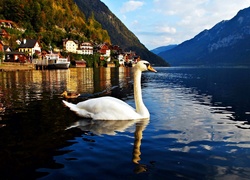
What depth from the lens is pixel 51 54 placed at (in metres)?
113

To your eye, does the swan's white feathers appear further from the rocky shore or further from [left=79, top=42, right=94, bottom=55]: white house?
[left=79, top=42, right=94, bottom=55]: white house

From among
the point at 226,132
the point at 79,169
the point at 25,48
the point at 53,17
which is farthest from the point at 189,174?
the point at 53,17

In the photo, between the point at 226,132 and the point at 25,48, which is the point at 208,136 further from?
the point at 25,48

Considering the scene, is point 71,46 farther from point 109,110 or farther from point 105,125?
point 105,125

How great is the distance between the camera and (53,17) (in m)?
164

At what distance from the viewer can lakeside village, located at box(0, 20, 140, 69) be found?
94.3 meters

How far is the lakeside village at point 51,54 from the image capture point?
309ft

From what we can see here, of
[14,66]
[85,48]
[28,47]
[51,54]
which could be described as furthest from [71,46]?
[14,66]

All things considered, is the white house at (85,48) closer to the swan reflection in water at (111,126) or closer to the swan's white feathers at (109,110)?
the swan's white feathers at (109,110)

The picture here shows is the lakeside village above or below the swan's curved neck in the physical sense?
above

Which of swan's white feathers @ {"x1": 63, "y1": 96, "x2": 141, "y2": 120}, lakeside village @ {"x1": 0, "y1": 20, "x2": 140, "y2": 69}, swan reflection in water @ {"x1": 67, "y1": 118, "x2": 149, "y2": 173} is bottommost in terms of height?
swan reflection in water @ {"x1": 67, "y1": 118, "x2": 149, "y2": 173}

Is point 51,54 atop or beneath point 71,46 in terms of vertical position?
beneath

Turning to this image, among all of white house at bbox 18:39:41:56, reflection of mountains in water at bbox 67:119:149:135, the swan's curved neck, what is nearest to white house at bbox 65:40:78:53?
white house at bbox 18:39:41:56

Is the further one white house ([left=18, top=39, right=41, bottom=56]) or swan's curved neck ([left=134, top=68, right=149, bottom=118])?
white house ([left=18, top=39, right=41, bottom=56])
